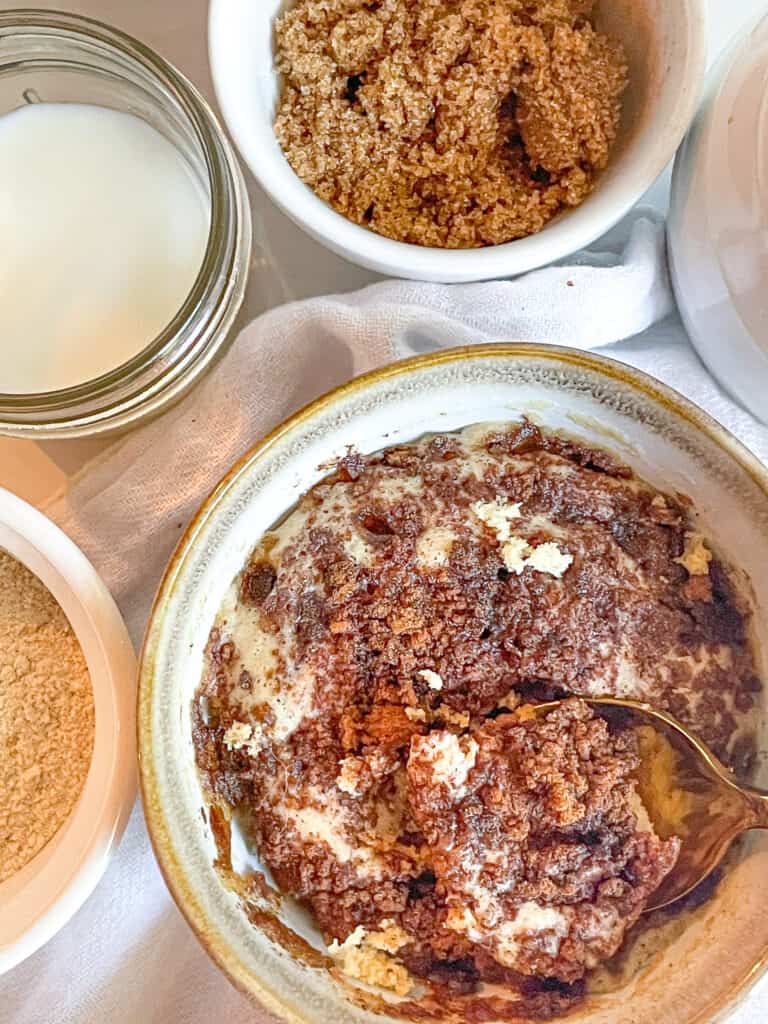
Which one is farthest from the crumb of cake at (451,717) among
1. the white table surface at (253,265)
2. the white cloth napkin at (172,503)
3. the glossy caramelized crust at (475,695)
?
the white table surface at (253,265)

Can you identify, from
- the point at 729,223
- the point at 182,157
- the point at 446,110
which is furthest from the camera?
the point at 182,157

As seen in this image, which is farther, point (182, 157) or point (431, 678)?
point (182, 157)

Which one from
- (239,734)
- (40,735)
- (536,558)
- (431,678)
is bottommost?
(40,735)

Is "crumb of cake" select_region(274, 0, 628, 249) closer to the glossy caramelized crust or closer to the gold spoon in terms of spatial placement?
the glossy caramelized crust

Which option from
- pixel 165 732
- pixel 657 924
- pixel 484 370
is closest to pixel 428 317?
pixel 484 370

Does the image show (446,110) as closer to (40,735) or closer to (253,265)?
(253,265)

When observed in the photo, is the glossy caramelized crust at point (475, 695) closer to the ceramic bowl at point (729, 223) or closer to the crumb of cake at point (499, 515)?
the crumb of cake at point (499, 515)

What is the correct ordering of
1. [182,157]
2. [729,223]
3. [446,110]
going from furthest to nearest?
1. [182,157]
2. [446,110]
3. [729,223]

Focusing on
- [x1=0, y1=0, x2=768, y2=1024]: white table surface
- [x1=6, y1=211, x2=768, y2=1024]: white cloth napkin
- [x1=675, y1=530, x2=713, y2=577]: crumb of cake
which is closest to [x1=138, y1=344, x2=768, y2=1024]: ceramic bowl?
[x1=675, y1=530, x2=713, y2=577]: crumb of cake

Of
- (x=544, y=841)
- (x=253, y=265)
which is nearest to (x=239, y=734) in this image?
(x=544, y=841)
